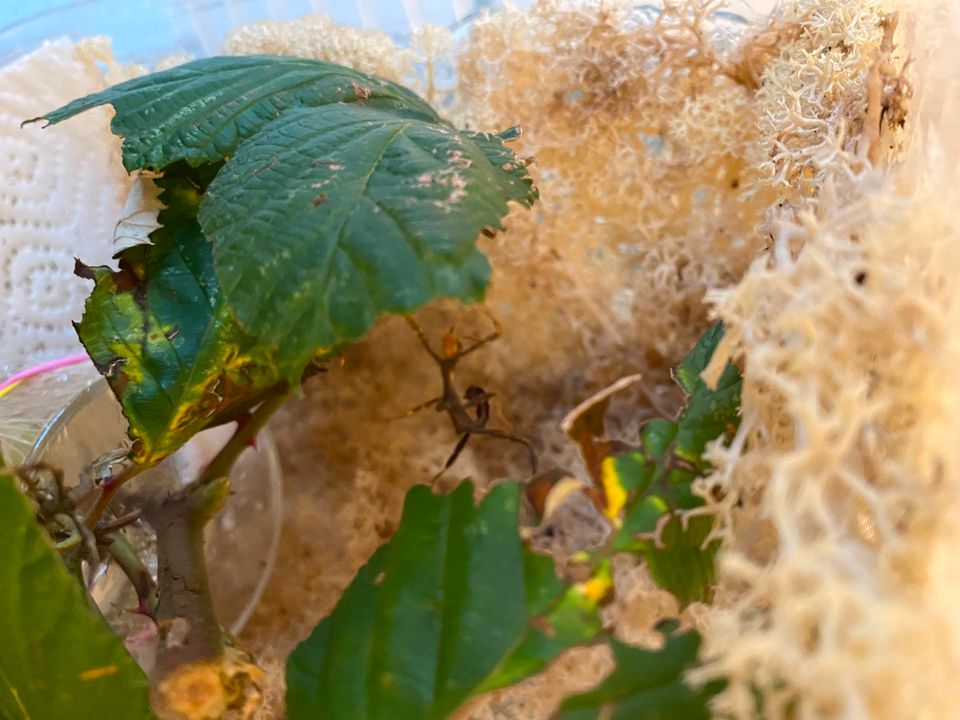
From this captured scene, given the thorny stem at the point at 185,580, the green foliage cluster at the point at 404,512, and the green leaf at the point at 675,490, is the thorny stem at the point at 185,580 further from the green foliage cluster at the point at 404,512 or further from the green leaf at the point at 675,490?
the green leaf at the point at 675,490

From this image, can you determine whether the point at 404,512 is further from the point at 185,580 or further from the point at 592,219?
the point at 592,219

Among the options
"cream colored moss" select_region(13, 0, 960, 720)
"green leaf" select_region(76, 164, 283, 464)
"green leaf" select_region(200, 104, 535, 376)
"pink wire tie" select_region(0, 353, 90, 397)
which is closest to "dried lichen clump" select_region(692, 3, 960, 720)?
"cream colored moss" select_region(13, 0, 960, 720)

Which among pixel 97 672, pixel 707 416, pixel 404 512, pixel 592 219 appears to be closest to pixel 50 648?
pixel 97 672

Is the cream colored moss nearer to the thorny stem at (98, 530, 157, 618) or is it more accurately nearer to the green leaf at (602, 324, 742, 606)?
the green leaf at (602, 324, 742, 606)

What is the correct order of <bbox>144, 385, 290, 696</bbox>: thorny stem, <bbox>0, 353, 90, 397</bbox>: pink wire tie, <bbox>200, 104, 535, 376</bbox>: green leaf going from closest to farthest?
<bbox>200, 104, 535, 376</bbox>: green leaf < <bbox>144, 385, 290, 696</bbox>: thorny stem < <bbox>0, 353, 90, 397</bbox>: pink wire tie

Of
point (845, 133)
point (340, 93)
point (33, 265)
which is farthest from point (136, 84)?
point (845, 133)

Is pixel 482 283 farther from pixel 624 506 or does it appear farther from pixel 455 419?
pixel 455 419

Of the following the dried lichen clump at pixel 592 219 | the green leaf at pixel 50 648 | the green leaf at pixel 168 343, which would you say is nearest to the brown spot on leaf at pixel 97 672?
the green leaf at pixel 50 648
